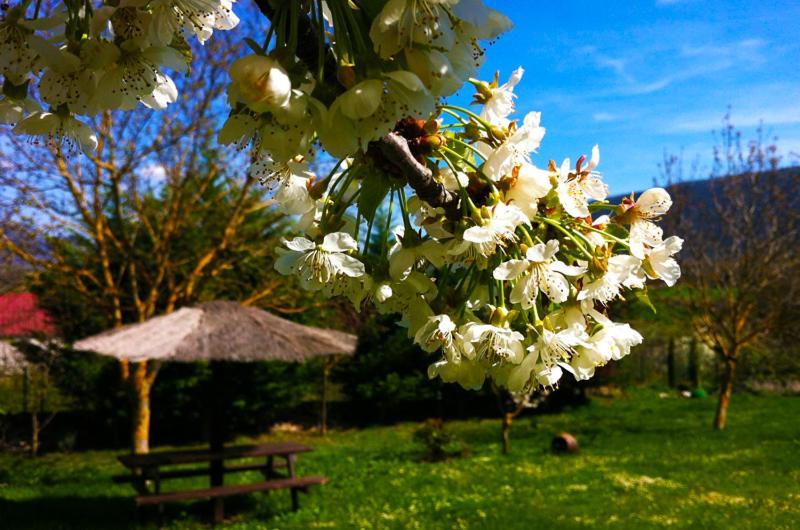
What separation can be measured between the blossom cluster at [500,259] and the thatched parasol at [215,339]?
603 centimetres

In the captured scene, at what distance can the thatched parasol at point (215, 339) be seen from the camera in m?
6.73

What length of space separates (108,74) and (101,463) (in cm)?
1124

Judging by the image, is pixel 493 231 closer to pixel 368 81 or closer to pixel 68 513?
pixel 368 81

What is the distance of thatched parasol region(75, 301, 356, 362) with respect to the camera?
22.1 feet

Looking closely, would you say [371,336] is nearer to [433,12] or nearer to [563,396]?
[563,396]

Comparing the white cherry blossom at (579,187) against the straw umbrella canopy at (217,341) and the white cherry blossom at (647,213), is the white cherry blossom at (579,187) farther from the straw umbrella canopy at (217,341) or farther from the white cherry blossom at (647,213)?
the straw umbrella canopy at (217,341)

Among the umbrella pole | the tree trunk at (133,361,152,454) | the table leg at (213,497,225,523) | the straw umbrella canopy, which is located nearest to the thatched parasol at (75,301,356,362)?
the straw umbrella canopy

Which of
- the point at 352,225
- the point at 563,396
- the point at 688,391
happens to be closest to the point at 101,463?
the point at 563,396

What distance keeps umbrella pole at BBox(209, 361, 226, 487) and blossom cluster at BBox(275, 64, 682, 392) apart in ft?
23.1

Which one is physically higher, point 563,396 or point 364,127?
point 364,127

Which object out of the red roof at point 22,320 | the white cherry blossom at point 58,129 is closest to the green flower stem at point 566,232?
the white cherry blossom at point 58,129

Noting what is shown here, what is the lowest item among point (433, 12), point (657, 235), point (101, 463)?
point (101, 463)

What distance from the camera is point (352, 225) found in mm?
948

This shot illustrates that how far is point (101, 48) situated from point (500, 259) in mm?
499
